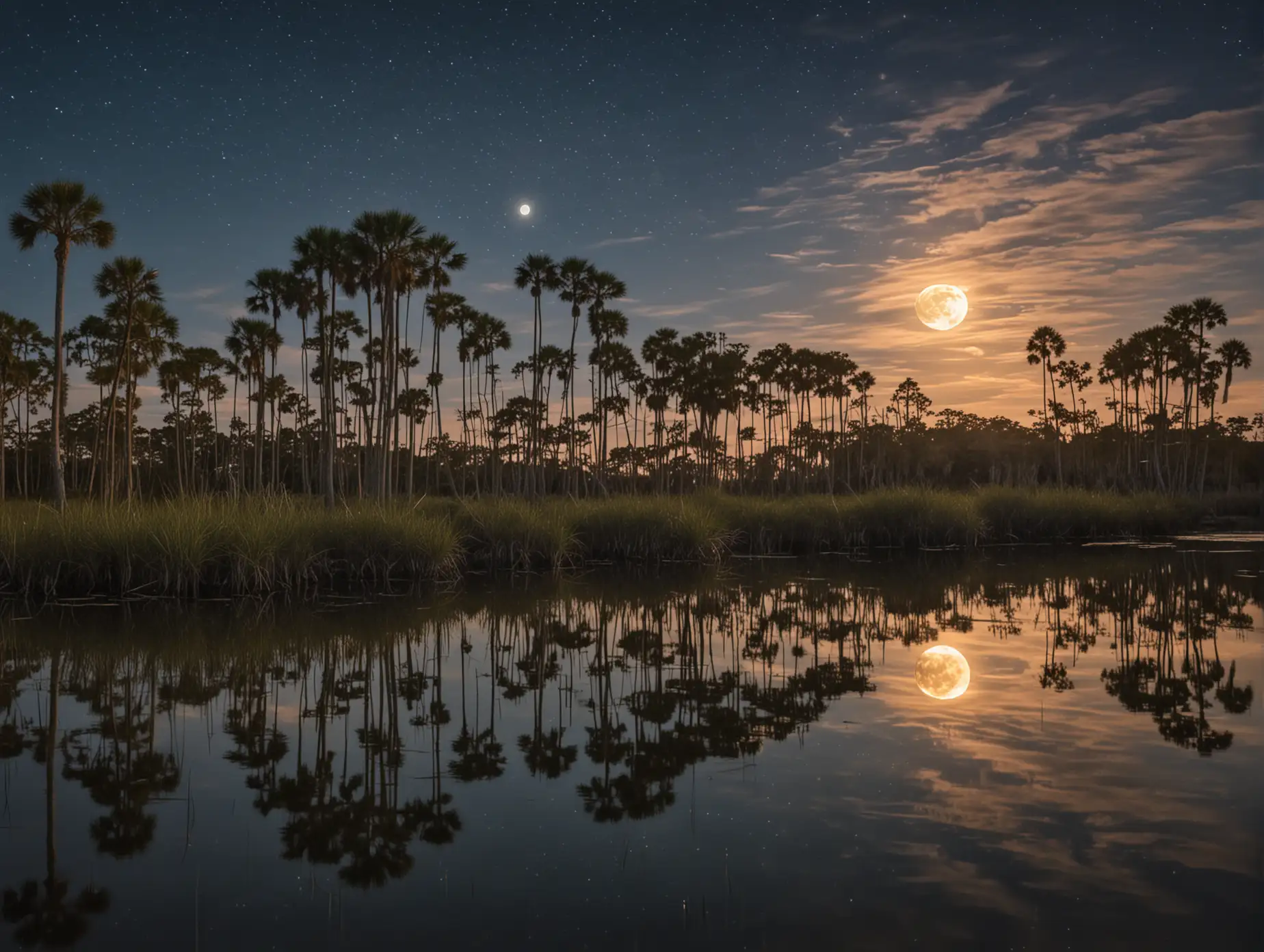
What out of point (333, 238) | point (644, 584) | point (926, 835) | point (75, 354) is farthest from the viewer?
point (75, 354)

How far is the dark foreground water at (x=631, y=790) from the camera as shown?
3.74 meters

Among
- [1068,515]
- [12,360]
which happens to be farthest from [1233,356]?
[12,360]

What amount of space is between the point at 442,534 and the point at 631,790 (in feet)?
43.3

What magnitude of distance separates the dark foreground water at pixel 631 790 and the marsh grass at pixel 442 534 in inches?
145

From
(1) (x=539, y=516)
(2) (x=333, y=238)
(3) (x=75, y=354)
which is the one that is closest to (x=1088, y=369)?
(2) (x=333, y=238)

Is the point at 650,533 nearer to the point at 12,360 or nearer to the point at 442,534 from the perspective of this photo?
the point at 442,534

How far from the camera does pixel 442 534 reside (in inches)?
709

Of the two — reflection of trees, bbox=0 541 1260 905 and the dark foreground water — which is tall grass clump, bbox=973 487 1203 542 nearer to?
reflection of trees, bbox=0 541 1260 905

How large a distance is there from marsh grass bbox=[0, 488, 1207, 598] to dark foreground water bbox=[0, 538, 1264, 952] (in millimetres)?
3672

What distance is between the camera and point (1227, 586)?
16656 millimetres

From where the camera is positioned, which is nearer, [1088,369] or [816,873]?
[816,873]

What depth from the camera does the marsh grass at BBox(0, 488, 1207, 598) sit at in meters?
14.9

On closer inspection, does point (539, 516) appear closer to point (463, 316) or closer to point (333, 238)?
point (333, 238)

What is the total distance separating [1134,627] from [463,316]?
55.3 metres
